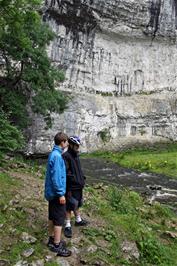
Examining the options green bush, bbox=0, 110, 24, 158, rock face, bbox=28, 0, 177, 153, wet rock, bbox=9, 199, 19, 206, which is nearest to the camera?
wet rock, bbox=9, 199, 19, 206

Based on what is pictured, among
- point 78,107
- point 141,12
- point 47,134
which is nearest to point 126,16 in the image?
point 141,12

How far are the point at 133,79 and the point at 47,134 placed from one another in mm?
16221

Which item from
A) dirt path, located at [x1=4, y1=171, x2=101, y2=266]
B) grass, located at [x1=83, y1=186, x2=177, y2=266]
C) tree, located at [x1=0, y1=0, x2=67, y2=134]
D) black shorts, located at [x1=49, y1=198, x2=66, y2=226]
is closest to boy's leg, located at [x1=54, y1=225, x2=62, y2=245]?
black shorts, located at [x1=49, y1=198, x2=66, y2=226]

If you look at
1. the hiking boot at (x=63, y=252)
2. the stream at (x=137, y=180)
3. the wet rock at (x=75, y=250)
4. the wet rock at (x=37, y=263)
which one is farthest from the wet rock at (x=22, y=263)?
the stream at (x=137, y=180)

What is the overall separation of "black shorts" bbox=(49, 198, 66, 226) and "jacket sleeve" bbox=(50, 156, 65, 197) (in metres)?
0.25

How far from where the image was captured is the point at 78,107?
4406 centimetres

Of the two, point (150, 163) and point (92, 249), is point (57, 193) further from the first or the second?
point (150, 163)

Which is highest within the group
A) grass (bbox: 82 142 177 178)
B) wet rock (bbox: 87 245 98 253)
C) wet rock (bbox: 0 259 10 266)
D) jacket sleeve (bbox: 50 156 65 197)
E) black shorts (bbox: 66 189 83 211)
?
jacket sleeve (bbox: 50 156 65 197)

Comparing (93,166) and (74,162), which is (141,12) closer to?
(93,166)

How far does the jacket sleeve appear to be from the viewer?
356 inches

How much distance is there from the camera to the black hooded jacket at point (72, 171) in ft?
33.0

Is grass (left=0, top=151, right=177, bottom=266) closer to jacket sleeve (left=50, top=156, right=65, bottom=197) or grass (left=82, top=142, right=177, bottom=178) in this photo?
jacket sleeve (left=50, top=156, right=65, bottom=197)

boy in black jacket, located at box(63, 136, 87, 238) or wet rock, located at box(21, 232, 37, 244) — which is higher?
boy in black jacket, located at box(63, 136, 87, 238)

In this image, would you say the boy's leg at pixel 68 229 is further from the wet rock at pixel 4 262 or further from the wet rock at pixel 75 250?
the wet rock at pixel 4 262
